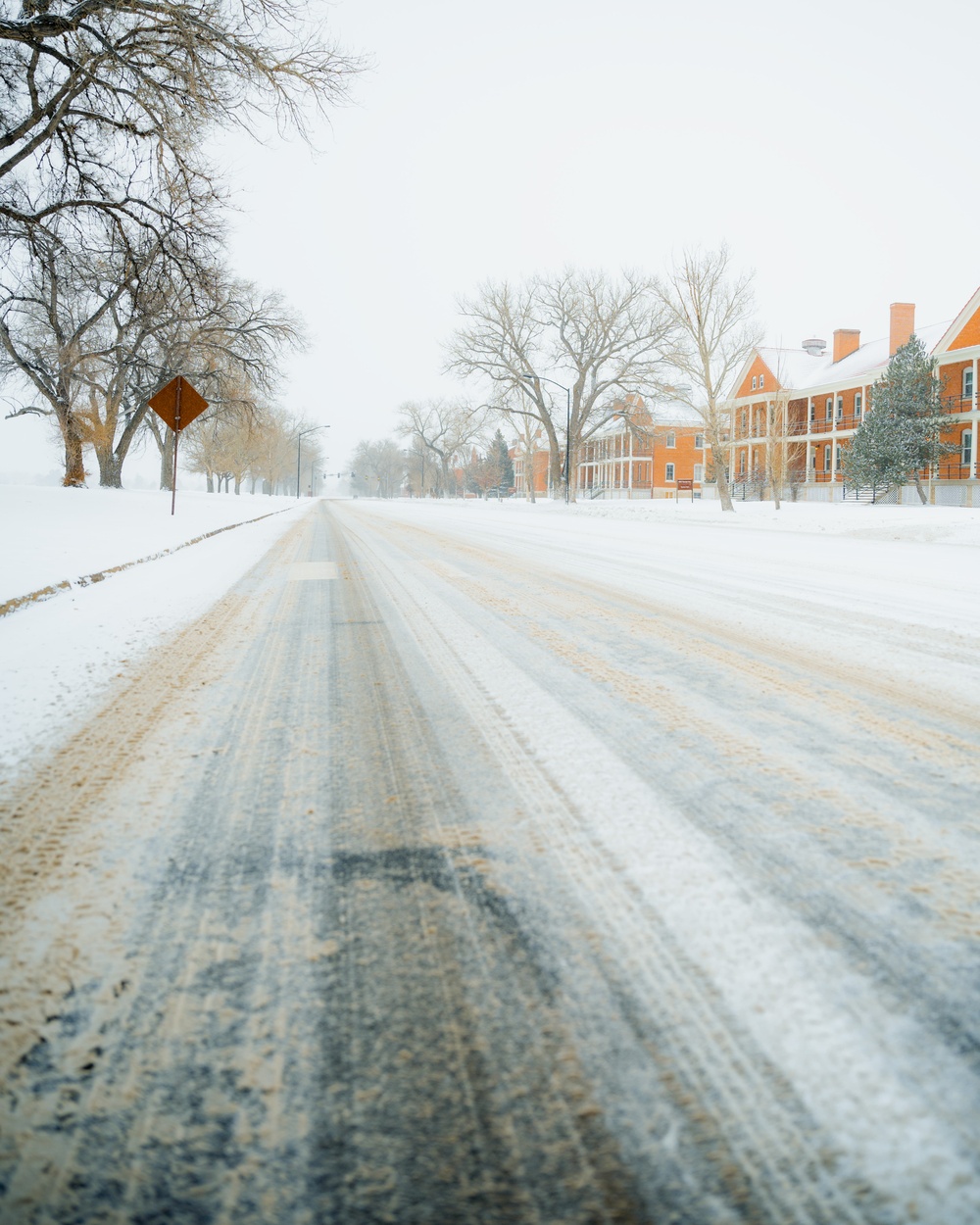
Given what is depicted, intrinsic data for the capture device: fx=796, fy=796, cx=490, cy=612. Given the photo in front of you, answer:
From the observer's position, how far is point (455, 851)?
6.82ft

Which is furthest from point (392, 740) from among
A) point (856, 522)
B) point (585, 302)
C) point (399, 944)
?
point (585, 302)

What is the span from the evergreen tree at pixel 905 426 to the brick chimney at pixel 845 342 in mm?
15212

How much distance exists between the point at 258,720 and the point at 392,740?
68 cm

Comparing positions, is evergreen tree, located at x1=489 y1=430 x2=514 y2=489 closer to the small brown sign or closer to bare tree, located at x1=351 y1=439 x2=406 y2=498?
bare tree, located at x1=351 y1=439 x2=406 y2=498

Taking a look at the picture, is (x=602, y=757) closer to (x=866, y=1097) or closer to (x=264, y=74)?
(x=866, y=1097)

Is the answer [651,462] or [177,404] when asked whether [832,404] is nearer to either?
[651,462]

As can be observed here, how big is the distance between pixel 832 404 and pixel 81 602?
165ft

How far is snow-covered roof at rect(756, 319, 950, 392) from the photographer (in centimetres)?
4466

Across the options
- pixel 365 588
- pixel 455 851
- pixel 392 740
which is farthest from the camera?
pixel 365 588

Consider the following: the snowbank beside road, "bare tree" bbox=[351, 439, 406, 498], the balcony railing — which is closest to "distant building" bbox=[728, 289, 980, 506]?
the balcony railing

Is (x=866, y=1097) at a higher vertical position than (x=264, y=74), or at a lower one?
lower

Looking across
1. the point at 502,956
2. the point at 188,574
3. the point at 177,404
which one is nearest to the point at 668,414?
the point at 177,404

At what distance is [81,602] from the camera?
6.91 m

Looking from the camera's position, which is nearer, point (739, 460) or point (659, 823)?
point (659, 823)
